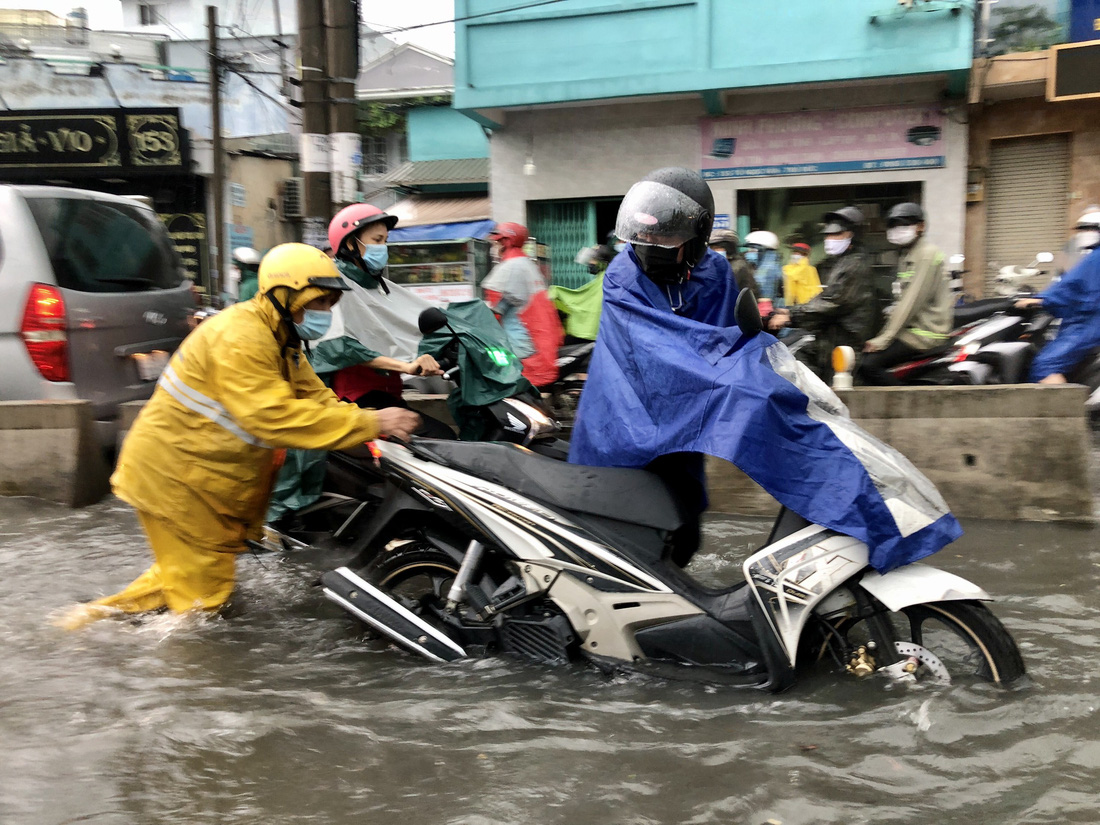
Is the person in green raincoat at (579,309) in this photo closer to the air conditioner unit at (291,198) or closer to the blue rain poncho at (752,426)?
the air conditioner unit at (291,198)

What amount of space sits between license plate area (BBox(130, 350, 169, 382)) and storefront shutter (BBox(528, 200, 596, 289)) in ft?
27.4

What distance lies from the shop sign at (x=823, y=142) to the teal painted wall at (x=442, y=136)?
8.38 metres

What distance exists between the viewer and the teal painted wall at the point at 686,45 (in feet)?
38.1

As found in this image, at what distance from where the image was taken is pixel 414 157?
2080 centimetres

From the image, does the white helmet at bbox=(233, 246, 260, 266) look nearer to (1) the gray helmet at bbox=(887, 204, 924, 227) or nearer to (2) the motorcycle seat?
(1) the gray helmet at bbox=(887, 204, 924, 227)

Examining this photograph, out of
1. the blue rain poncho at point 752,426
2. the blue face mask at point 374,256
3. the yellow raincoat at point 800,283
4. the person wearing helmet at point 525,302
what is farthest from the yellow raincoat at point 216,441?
the yellow raincoat at point 800,283

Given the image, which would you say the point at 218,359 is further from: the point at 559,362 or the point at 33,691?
the point at 559,362

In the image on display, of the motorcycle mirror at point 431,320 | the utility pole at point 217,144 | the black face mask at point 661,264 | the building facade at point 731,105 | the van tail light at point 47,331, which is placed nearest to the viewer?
the black face mask at point 661,264

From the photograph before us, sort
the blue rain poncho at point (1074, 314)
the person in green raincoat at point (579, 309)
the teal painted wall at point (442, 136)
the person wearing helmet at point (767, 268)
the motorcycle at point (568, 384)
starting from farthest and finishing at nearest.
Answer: the teal painted wall at point (442, 136) < the person in green raincoat at point (579, 309) < the person wearing helmet at point (767, 268) < the motorcycle at point (568, 384) < the blue rain poncho at point (1074, 314)

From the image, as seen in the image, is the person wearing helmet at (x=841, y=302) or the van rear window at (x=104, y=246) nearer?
the van rear window at (x=104, y=246)

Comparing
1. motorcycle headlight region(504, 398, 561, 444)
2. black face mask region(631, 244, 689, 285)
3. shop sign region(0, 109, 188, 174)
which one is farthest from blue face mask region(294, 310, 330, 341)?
shop sign region(0, 109, 188, 174)

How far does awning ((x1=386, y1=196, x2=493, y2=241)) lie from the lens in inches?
629

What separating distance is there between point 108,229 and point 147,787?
4632mm

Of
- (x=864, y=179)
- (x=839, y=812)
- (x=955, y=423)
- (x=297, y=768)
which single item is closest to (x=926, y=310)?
(x=955, y=423)
